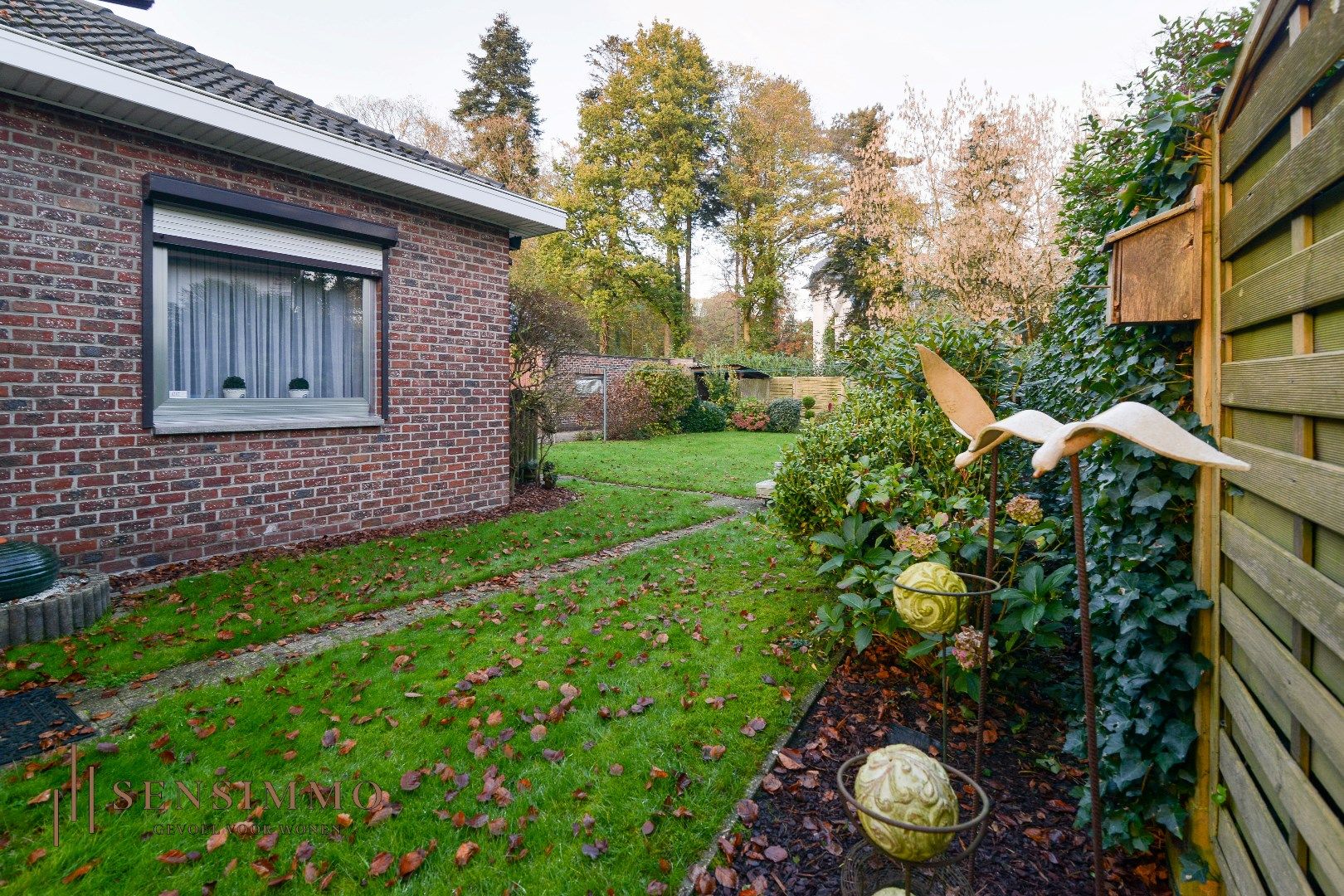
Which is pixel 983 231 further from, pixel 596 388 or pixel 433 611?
pixel 433 611

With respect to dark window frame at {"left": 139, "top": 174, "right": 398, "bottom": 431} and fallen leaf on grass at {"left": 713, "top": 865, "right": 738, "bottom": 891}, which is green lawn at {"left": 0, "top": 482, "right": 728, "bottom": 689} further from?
fallen leaf on grass at {"left": 713, "top": 865, "right": 738, "bottom": 891}

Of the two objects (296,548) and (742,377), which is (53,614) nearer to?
(296,548)

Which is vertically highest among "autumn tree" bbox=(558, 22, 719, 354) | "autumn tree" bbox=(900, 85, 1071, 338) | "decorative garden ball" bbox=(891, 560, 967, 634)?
"autumn tree" bbox=(558, 22, 719, 354)

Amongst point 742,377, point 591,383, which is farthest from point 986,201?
point 591,383

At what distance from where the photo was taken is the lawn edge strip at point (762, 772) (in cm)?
189

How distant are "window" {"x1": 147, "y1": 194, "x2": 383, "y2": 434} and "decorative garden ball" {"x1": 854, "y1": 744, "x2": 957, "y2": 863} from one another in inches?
205

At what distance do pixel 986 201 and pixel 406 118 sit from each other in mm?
19214

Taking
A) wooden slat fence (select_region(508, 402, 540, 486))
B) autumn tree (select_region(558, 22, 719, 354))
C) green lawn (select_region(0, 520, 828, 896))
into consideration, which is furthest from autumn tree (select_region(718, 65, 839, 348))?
green lawn (select_region(0, 520, 828, 896))

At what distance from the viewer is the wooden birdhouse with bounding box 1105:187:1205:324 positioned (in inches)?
66.6

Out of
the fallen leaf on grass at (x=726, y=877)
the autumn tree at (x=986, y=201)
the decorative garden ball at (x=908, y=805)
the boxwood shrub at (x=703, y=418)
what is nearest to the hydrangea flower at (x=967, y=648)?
the decorative garden ball at (x=908, y=805)

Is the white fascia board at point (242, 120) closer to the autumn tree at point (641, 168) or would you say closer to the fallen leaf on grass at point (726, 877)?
the fallen leaf on grass at point (726, 877)

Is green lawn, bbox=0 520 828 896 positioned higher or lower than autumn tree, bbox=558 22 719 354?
lower

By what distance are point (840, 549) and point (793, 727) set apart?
2.95 ft

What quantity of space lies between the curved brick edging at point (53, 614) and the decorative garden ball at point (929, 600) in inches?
166
